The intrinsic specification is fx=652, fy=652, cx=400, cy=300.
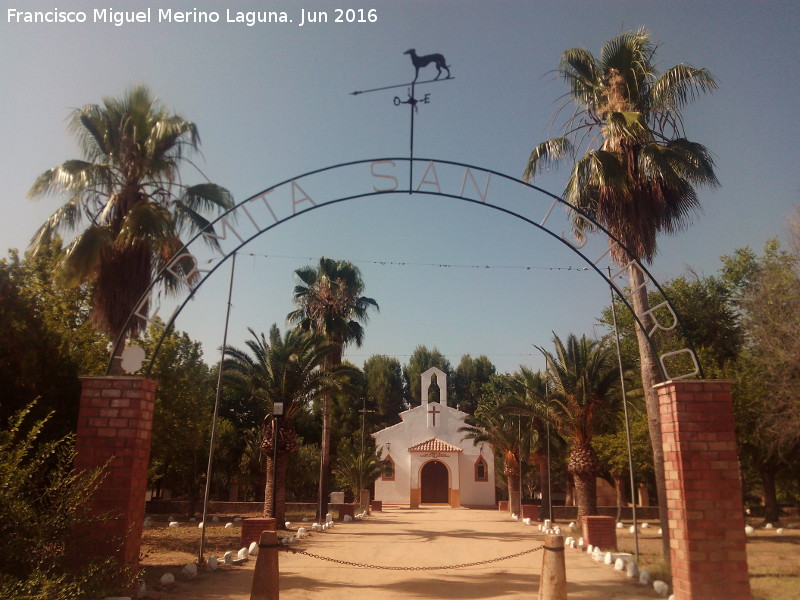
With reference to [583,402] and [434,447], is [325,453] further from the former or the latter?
Answer: [434,447]

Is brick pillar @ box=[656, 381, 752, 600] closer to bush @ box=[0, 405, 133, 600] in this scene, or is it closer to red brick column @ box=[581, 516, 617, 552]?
bush @ box=[0, 405, 133, 600]

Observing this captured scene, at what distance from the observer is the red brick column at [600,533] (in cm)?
1634

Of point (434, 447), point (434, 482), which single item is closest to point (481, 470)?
point (434, 482)

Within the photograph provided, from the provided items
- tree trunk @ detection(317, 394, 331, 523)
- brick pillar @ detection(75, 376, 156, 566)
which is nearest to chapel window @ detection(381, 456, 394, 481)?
tree trunk @ detection(317, 394, 331, 523)

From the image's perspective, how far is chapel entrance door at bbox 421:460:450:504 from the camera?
46406 millimetres

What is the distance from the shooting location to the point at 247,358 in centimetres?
2259

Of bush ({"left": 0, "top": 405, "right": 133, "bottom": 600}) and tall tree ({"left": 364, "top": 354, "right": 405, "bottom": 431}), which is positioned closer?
bush ({"left": 0, "top": 405, "right": 133, "bottom": 600})

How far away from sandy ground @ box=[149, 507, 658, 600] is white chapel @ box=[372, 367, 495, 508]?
26607mm

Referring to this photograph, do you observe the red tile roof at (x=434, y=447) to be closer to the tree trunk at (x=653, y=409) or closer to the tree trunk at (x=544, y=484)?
the tree trunk at (x=544, y=484)

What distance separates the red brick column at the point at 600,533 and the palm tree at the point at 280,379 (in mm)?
10081

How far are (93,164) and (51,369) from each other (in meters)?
4.33

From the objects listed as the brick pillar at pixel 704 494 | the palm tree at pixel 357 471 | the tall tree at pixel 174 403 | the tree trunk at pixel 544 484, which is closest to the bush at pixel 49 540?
the brick pillar at pixel 704 494

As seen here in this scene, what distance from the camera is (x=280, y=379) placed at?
2222 cm

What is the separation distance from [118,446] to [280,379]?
14.3m
